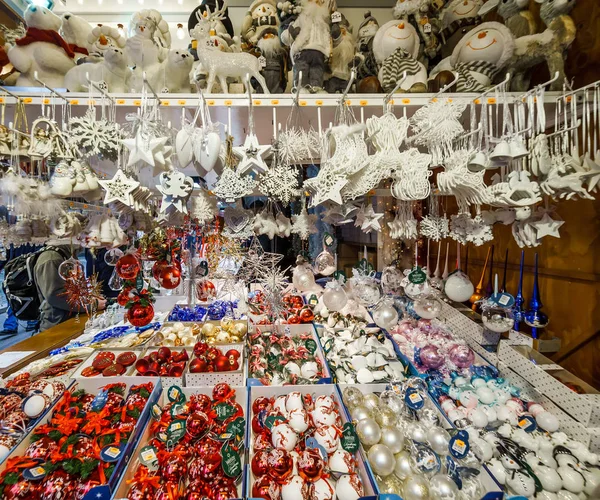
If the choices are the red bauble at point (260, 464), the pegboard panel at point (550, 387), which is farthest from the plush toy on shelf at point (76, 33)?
the pegboard panel at point (550, 387)

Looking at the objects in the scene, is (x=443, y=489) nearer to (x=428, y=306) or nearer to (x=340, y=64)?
(x=428, y=306)

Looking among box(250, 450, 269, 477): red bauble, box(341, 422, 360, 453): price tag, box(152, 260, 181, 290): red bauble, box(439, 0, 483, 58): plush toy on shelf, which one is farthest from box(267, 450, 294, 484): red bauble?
box(439, 0, 483, 58): plush toy on shelf

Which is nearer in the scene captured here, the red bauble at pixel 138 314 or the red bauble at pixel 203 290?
the red bauble at pixel 138 314

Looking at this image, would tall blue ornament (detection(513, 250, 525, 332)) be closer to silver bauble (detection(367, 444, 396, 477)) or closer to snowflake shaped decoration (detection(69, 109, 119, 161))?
silver bauble (detection(367, 444, 396, 477))

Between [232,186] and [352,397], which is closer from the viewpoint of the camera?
[232,186]

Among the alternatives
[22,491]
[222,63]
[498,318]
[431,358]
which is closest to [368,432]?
[431,358]

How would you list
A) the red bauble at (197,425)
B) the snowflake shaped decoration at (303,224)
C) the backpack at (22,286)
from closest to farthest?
the red bauble at (197,425) → the snowflake shaped decoration at (303,224) → the backpack at (22,286)

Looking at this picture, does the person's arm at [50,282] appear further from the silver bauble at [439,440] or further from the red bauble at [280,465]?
the silver bauble at [439,440]

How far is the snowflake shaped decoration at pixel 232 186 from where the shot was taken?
3.67 ft

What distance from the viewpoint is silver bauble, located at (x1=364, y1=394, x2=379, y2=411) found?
4.09 ft

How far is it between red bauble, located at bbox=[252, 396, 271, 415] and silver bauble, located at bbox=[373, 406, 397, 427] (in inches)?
17.8

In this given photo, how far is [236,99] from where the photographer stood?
129 cm

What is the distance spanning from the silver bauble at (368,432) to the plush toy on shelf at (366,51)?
1.62m

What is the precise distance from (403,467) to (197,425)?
0.76 metres
